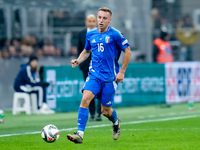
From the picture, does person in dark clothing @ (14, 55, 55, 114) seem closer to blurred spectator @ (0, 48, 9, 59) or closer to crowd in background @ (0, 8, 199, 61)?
blurred spectator @ (0, 48, 9, 59)

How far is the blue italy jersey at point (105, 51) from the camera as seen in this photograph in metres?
9.90

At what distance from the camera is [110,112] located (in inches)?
401

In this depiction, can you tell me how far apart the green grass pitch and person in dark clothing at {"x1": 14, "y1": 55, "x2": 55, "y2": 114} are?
826 millimetres

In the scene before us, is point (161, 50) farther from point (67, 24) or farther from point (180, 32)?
point (180, 32)

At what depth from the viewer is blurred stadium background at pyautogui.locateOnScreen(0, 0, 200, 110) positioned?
2211 centimetres

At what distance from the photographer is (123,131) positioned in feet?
37.7

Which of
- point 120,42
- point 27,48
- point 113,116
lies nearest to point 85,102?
point 113,116

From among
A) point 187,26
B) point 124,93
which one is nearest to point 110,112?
point 124,93

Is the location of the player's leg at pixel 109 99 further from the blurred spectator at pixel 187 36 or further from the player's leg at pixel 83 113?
the blurred spectator at pixel 187 36

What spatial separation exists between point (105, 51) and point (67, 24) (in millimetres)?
14400

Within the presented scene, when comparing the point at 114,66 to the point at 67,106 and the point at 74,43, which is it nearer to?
the point at 67,106

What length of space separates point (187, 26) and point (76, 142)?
1739cm

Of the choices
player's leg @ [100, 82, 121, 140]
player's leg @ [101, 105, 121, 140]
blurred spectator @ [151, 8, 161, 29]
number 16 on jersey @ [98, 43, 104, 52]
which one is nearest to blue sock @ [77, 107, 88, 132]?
player's leg @ [100, 82, 121, 140]

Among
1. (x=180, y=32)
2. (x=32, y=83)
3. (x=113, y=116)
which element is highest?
(x=180, y=32)
